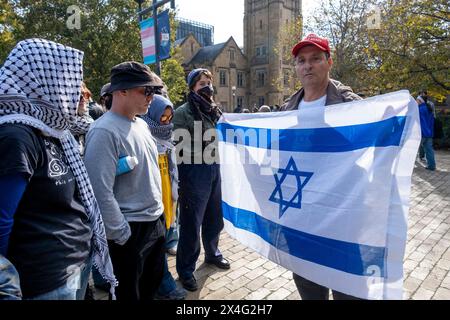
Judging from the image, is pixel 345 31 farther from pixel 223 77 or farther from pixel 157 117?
pixel 223 77

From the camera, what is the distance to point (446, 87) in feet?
39.4

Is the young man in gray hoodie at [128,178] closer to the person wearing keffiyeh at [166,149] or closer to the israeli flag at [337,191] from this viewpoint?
the person wearing keffiyeh at [166,149]

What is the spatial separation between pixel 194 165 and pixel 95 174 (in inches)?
57.8

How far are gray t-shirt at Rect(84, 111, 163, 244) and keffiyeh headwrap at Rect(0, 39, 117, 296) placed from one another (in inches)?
6.7

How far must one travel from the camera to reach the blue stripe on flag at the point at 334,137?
176 cm

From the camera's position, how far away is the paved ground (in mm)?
3221

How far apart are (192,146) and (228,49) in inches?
1914

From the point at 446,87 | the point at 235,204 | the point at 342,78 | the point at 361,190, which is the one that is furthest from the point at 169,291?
the point at 342,78

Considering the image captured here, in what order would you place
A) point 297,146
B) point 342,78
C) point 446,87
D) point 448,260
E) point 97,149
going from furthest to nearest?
point 342,78, point 446,87, point 448,260, point 297,146, point 97,149

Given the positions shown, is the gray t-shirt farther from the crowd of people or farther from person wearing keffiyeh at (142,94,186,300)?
person wearing keffiyeh at (142,94,186,300)

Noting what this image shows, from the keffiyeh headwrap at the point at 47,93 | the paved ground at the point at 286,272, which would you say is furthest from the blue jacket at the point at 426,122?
the keffiyeh headwrap at the point at 47,93

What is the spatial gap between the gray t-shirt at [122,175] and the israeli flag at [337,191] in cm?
82

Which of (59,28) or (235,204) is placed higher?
(59,28)
